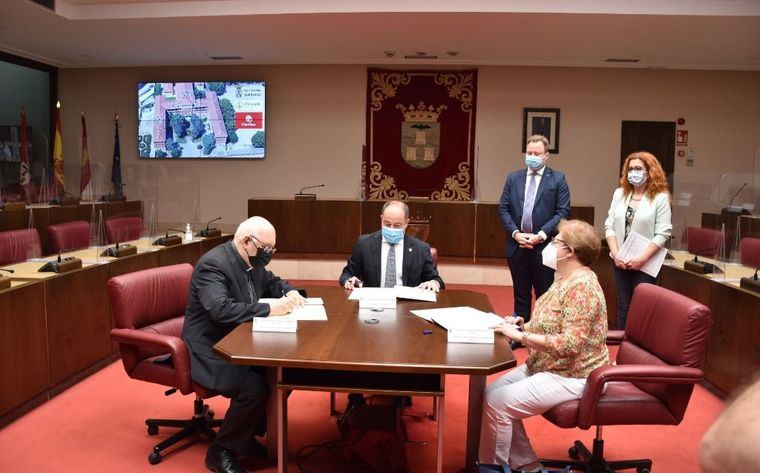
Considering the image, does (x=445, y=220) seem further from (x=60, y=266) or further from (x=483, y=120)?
(x=60, y=266)

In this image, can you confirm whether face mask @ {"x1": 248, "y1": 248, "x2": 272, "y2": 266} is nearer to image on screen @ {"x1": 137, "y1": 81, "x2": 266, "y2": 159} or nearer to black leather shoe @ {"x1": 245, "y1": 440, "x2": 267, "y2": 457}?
black leather shoe @ {"x1": 245, "y1": 440, "x2": 267, "y2": 457}

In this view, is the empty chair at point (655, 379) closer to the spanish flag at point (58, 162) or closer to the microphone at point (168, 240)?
the microphone at point (168, 240)

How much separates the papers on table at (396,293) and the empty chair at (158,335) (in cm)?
91

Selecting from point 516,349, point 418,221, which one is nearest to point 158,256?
point 516,349

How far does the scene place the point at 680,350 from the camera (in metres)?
2.57

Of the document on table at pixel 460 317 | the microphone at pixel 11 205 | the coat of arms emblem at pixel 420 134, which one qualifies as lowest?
the document on table at pixel 460 317

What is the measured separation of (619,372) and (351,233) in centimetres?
541

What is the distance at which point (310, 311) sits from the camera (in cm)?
300

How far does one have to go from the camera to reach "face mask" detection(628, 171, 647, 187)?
4.00 m

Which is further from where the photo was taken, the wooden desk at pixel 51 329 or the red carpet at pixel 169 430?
the wooden desk at pixel 51 329

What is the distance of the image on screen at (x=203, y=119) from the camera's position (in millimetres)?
9141

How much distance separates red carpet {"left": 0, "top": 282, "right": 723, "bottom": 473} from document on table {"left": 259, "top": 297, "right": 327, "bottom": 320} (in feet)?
2.32

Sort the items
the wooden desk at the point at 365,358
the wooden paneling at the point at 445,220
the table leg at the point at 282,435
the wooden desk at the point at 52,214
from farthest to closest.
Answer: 1. the wooden paneling at the point at 445,220
2. the wooden desk at the point at 52,214
3. the table leg at the point at 282,435
4. the wooden desk at the point at 365,358

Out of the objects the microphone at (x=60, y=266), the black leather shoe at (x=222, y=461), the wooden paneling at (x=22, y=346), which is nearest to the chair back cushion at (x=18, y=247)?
the microphone at (x=60, y=266)
